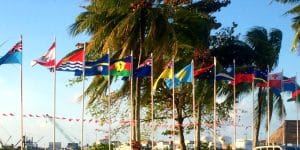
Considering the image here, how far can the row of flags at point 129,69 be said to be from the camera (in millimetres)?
30094

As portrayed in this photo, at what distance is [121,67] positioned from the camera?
32.2 m

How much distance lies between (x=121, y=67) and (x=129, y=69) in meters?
0.52

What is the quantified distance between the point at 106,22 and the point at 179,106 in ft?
40.8

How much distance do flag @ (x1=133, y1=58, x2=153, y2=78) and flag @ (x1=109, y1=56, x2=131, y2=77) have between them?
60cm

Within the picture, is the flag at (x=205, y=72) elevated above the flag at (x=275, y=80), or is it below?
above

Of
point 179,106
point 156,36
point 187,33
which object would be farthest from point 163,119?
point 156,36

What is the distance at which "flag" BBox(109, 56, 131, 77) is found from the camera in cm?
3194

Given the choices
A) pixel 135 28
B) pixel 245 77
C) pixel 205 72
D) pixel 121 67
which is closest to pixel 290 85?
pixel 245 77

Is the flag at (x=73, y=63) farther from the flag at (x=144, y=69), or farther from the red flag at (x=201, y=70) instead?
the red flag at (x=201, y=70)

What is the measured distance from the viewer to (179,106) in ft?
146

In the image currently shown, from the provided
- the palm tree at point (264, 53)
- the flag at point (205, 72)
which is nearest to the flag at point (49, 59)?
the flag at point (205, 72)

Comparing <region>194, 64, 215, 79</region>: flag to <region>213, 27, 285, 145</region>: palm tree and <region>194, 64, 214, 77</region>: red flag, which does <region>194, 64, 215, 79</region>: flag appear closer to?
<region>194, 64, 214, 77</region>: red flag

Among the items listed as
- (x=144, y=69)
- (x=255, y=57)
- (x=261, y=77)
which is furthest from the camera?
(x=255, y=57)

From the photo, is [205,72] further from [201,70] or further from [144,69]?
[144,69]
